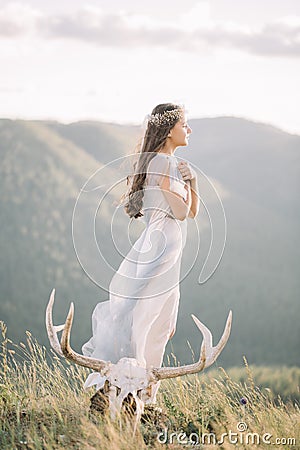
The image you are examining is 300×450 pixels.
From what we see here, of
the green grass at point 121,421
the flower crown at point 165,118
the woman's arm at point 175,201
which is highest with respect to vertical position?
the flower crown at point 165,118

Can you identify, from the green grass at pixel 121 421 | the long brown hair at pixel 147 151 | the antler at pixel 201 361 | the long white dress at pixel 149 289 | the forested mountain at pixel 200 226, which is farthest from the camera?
the forested mountain at pixel 200 226

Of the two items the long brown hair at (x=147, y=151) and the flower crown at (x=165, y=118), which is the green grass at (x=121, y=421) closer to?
the long brown hair at (x=147, y=151)

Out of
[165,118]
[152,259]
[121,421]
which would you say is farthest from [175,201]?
[121,421]

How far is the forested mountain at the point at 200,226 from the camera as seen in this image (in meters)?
27.6

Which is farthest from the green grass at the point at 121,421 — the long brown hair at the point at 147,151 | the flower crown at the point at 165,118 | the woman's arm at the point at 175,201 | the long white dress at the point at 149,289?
the flower crown at the point at 165,118

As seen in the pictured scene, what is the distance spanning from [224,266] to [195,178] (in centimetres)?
2611

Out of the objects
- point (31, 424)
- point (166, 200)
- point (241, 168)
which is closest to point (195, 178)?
point (166, 200)

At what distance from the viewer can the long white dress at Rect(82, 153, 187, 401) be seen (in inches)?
168

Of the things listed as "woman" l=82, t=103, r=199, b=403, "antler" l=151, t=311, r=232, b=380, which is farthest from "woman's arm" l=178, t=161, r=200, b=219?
"antler" l=151, t=311, r=232, b=380

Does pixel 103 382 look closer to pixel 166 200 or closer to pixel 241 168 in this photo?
pixel 166 200

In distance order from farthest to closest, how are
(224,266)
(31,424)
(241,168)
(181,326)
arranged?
1. (241,168)
2. (224,266)
3. (181,326)
4. (31,424)

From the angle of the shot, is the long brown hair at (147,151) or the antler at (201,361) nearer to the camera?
the antler at (201,361)

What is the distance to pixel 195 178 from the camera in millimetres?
4379

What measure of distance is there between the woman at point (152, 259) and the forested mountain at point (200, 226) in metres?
20.1
